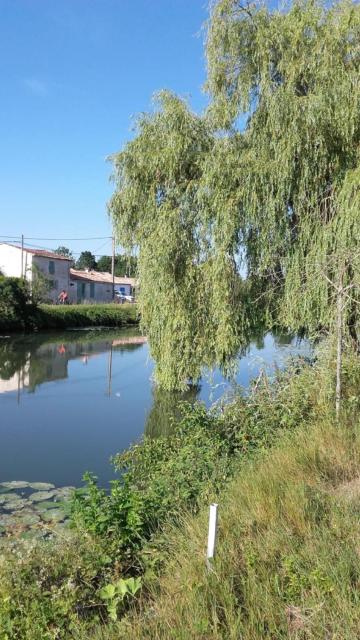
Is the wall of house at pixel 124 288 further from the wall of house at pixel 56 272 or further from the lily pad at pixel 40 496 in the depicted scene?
the lily pad at pixel 40 496

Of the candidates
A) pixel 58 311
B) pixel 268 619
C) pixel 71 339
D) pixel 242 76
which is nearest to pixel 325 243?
pixel 242 76

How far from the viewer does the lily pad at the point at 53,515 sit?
571cm

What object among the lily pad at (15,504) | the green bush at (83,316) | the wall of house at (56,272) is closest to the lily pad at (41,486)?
the lily pad at (15,504)

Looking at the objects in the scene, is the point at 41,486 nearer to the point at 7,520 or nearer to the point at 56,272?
the point at 7,520

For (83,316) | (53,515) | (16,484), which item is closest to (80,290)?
(83,316)

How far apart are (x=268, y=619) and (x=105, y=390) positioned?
1296cm

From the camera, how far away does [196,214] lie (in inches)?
398

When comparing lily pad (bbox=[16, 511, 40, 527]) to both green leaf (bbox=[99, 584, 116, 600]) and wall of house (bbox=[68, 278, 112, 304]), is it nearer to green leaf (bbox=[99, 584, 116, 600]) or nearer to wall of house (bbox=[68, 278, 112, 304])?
green leaf (bbox=[99, 584, 116, 600])

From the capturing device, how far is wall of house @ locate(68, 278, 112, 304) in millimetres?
52281

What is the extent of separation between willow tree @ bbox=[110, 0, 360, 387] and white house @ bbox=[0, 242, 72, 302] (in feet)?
113

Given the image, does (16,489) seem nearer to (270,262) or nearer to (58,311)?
(270,262)

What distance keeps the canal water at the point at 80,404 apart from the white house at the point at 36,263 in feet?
75.3

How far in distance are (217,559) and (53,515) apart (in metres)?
3.38

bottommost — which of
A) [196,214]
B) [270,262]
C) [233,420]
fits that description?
[233,420]
